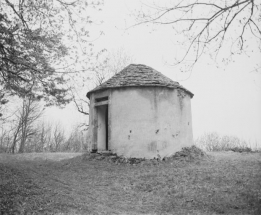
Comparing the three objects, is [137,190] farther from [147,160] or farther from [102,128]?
[102,128]

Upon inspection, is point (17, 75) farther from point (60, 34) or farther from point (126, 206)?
point (126, 206)

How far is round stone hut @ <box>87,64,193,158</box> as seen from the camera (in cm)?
1190

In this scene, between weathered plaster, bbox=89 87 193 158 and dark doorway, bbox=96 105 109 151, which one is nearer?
weathered plaster, bbox=89 87 193 158

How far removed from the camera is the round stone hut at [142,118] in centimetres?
1190

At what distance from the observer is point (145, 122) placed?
1203 centimetres

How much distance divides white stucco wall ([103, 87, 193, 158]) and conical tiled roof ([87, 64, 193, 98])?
235 millimetres

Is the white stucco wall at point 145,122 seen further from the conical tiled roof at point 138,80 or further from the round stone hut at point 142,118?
the conical tiled roof at point 138,80

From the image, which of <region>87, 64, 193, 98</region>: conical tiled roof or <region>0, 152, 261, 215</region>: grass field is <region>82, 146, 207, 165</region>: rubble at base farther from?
<region>87, 64, 193, 98</region>: conical tiled roof

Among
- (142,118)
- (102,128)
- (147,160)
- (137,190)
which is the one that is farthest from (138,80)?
(137,190)

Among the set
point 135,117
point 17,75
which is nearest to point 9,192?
point 17,75

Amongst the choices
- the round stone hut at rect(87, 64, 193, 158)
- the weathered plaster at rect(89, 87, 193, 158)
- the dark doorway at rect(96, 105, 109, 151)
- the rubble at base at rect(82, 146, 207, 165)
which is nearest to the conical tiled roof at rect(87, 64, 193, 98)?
the round stone hut at rect(87, 64, 193, 158)

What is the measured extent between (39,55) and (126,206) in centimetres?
557

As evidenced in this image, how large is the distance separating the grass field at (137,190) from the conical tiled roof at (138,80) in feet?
13.3

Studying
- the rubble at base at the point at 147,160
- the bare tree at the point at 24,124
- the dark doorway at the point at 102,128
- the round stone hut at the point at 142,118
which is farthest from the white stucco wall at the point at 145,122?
the bare tree at the point at 24,124
